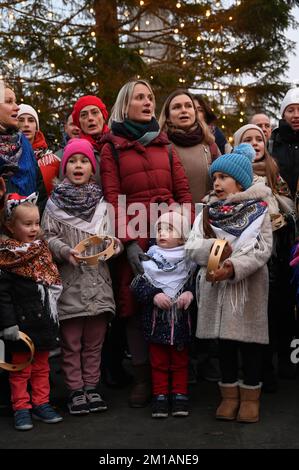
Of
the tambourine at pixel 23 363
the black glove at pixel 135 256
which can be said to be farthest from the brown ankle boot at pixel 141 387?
the tambourine at pixel 23 363

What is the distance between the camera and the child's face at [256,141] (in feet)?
17.6

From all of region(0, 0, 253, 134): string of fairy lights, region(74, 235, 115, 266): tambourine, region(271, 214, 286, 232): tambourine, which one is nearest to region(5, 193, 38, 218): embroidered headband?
region(74, 235, 115, 266): tambourine

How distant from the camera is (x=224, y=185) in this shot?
4.62m

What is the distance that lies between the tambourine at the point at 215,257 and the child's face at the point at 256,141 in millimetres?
1315

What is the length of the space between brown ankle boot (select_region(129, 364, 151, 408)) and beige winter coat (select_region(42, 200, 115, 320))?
47 centimetres

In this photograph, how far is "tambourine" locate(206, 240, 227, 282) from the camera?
4199 millimetres

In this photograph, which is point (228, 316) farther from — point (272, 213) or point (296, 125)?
point (296, 125)

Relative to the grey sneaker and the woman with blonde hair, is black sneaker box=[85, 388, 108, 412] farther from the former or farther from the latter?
the grey sneaker

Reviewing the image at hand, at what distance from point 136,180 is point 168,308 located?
99 centimetres

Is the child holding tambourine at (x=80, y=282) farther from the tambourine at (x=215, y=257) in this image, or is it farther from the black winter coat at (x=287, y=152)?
the black winter coat at (x=287, y=152)

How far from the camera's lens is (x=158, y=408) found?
4574 mm

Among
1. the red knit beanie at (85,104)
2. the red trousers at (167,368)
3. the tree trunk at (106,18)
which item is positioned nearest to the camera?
the red trousers at (167,368)

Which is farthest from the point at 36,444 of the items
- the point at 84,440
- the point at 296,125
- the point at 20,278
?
the point at 296,125

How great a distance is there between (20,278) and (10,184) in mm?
833
